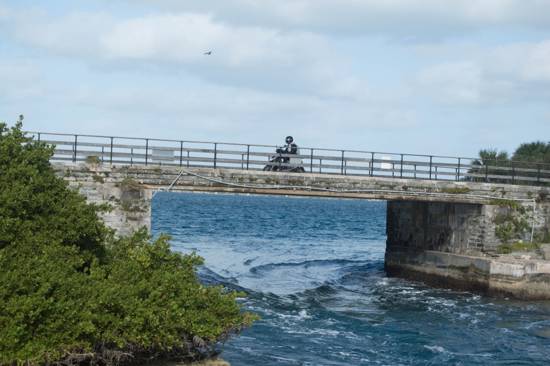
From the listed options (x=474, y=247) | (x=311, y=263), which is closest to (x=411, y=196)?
(x=474, y=247)

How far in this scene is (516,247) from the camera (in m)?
32.2

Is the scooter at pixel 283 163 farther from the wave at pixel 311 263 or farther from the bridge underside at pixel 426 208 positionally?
the wave at pixel 311 263

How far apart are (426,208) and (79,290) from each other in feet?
81.2

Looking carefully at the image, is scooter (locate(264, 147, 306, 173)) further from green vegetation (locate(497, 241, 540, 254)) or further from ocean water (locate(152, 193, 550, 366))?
green vegetation (locate(497, 241, 540, 254))

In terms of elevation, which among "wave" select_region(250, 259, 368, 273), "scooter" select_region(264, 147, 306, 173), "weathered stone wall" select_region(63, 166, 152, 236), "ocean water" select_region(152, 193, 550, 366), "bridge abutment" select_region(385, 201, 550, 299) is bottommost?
"wave" select_region(250, 259, 368, 273)

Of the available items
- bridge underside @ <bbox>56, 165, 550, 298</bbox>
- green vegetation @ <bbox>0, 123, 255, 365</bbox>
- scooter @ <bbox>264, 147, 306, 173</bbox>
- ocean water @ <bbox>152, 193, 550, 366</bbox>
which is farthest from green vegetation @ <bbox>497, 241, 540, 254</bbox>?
green vegetation @ <bbox>0, 123, 255, 365</bbox>

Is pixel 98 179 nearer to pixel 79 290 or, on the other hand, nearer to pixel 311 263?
pixel 79 290

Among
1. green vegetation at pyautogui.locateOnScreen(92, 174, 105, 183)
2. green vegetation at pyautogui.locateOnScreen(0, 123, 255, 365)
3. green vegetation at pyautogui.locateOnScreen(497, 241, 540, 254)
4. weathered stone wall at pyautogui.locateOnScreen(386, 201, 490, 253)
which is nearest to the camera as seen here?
green vegetation at pyautogui.locateOnScreen(0, 123, 255, 365)

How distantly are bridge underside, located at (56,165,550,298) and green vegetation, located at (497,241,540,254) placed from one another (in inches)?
8.7

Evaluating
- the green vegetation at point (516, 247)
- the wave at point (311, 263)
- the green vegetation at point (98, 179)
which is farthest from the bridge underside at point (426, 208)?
the wave at point (311, 263)

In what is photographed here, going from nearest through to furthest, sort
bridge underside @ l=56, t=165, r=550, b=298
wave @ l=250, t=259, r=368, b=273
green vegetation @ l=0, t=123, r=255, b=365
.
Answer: green vegetation @ l=0, t=123, r=255, b=365
bridge underside @ l=56, t=165, r=550, b=298
wave @ l=250, t=259, r=368, b=273

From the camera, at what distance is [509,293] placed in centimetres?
3005

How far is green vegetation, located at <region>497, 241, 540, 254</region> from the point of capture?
3200cm

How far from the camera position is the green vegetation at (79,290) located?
1264 centimetres
